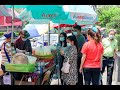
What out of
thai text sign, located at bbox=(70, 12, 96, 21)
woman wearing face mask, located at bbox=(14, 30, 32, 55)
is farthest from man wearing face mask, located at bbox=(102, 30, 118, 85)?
woman wearing face mask, located at bbox=(14, 30, 32, 55)

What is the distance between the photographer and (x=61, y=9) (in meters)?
8.26

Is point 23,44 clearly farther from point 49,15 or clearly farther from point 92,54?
point 92,54

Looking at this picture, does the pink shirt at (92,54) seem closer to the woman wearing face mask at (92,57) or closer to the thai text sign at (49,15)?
the woman wearing face mask at (92,57)

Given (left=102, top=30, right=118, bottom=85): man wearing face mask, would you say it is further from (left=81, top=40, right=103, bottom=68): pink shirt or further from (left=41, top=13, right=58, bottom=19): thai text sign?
(left=41, top=13, right=58, bottom=19): thai text sign

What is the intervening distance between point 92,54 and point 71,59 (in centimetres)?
75

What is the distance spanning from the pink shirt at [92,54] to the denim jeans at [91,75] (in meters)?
0.09

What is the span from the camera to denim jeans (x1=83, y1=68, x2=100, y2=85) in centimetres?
739

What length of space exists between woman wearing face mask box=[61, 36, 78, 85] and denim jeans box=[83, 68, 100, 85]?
0.59m

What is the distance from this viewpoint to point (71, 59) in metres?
7.93

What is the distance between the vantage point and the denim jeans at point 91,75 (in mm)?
7387

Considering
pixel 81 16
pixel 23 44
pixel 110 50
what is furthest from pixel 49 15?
pixel 110 50

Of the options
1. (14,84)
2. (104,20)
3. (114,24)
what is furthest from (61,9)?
(104,20)

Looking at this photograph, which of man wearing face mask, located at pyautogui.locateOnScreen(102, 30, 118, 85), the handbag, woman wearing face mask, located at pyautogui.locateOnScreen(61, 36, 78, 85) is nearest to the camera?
woman wearing face mask, located at pyautogui.locateOnScreen(61, 36, 78, 85)

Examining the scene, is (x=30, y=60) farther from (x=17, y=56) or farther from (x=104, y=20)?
(x=104, y=20)
